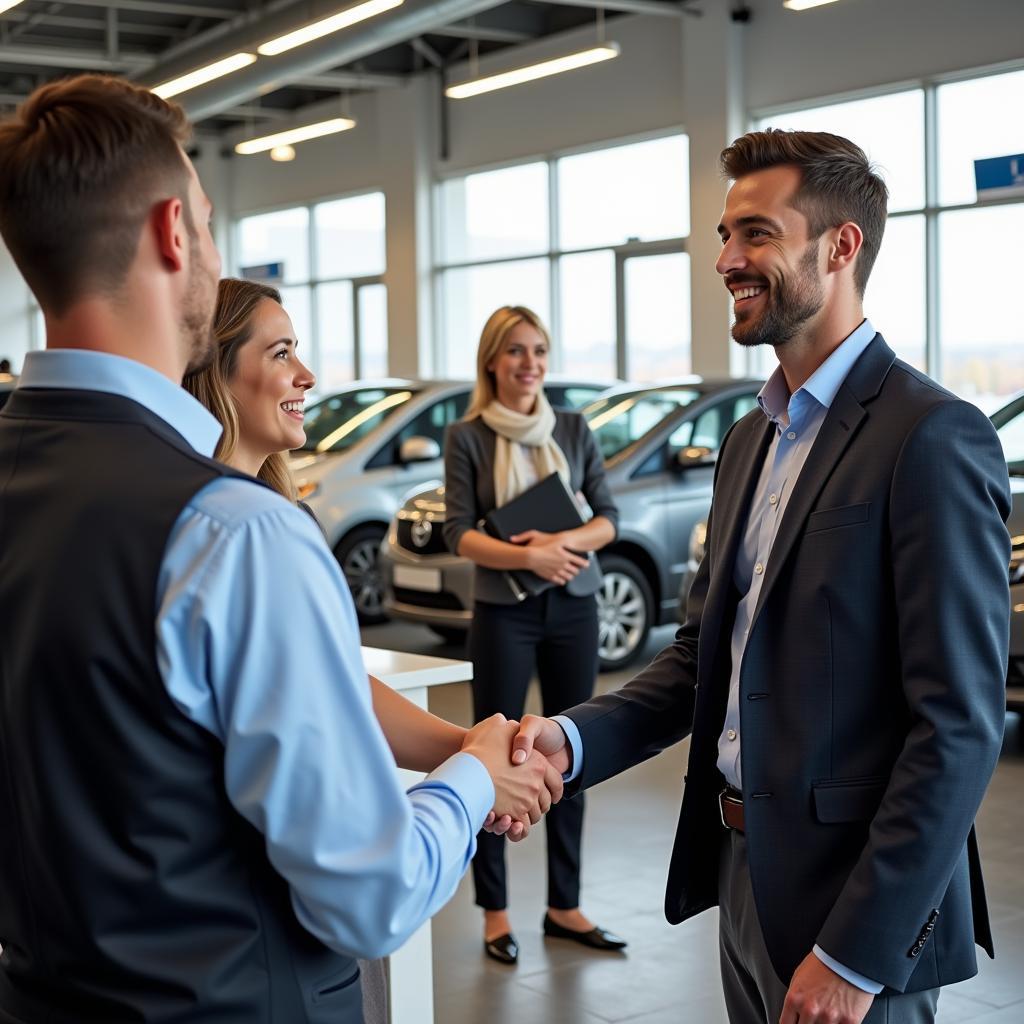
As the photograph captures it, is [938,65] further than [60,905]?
Yes

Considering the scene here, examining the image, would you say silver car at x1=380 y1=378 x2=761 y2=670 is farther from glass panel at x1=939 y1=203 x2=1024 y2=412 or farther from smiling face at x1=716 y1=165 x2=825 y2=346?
smiling face at x1=716 y1=165 x2=825 y2=346

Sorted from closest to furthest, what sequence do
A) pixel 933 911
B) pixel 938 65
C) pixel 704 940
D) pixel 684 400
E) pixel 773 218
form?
pixel 933 911 < pixel 773 218 < pixel 704 940 < pixel 684 400 < pixel 938 65

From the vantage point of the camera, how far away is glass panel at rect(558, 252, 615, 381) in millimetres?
15188

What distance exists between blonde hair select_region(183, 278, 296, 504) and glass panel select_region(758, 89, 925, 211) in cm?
1000

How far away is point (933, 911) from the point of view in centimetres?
181

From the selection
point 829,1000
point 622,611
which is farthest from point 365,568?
point 829,1000

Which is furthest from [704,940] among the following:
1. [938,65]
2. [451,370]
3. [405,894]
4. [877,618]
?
[451,370]

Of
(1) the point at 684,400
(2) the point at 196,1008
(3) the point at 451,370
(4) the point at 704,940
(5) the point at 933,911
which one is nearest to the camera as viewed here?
(2) the point at 196,1008

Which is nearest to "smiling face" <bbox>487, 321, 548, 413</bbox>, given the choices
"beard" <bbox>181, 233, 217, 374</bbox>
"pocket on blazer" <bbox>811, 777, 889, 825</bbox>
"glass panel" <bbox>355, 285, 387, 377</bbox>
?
"pocket on blazer" <bbox>811, 777, 889, 825</bbox>

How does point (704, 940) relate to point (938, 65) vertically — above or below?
below

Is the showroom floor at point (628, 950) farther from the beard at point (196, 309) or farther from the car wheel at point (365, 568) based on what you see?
the car wheel at point (365, 568)

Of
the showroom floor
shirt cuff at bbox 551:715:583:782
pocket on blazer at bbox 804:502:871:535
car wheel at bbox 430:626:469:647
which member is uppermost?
pocket on blazer at bbox 804:502:871:535

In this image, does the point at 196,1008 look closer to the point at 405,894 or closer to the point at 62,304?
the point at 405,894

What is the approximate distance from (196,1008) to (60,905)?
16 centimetres
